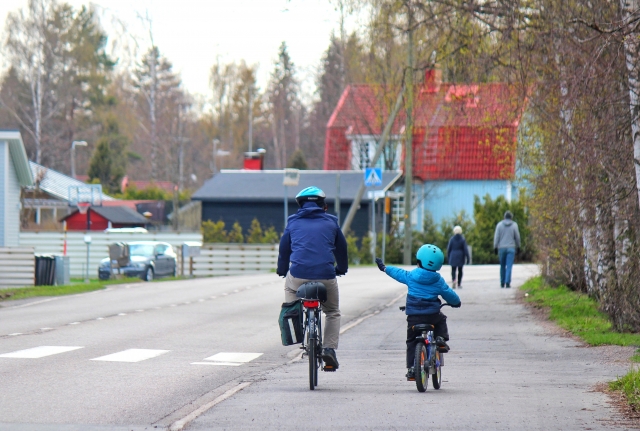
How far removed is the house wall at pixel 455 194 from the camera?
56.7 metres

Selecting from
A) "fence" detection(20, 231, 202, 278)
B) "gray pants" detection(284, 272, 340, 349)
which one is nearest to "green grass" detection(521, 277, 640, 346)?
"gray pants" detection(284, 272, 340, 349)

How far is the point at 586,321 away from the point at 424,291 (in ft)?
23.1

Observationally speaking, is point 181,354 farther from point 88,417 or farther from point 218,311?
point 218,311

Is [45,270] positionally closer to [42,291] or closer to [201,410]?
[42,291]

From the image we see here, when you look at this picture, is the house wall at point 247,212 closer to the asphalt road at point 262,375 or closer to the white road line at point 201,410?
the asphalt road at point 262,375

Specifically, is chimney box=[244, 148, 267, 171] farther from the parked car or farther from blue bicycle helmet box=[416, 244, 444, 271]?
blue bicycle helmet box=[416, 244, 444, 271]

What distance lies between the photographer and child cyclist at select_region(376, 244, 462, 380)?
965cm

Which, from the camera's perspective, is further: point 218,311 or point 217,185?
point 217,185

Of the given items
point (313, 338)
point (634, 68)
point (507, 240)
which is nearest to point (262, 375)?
point (313, 338)

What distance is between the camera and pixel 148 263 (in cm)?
3691

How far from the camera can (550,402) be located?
8969mm

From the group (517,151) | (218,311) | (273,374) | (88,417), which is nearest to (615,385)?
(273,374)

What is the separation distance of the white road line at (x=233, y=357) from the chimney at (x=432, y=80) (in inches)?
278

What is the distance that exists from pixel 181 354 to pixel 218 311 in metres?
7.27
